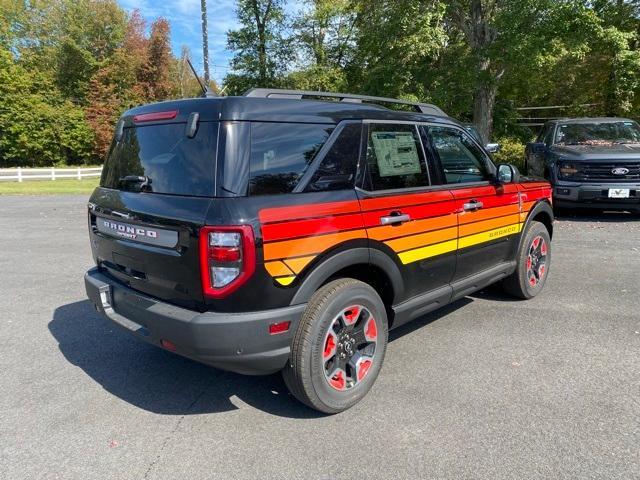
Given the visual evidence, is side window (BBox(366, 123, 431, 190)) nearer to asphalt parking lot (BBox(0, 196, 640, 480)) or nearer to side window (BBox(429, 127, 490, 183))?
side window (BBox(429, 127, 490, 183))

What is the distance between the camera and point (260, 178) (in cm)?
266

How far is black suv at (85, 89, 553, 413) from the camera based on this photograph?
2549mm

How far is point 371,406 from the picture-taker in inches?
121

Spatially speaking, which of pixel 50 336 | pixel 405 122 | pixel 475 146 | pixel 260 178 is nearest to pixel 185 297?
pixel 260 178

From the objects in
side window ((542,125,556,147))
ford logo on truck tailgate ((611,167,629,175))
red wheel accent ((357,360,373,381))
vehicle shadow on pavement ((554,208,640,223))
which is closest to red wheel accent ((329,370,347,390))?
red wheel accent ((357,360,373,381))

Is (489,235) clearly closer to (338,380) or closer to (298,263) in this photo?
(338,380)

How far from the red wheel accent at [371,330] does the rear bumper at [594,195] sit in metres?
7.34

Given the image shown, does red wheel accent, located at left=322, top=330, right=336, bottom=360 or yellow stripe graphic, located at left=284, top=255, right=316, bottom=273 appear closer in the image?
yellow stripe graphic, located at left=284, top=255, right=316, bottom=273

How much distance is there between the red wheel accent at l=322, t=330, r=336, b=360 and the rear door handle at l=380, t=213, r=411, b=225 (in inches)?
31.6

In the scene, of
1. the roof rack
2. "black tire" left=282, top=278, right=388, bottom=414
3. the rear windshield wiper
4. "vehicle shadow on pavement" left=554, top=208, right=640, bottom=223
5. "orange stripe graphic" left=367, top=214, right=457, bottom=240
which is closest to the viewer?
"black tire" left=282, top=278, right=388, bottom=414

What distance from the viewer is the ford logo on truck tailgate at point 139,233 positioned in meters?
2.68

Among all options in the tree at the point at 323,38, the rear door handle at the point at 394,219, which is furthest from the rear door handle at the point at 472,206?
the tree at the point at 323,38

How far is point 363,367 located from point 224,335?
1.07 metres

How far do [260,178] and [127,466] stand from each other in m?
1.69
